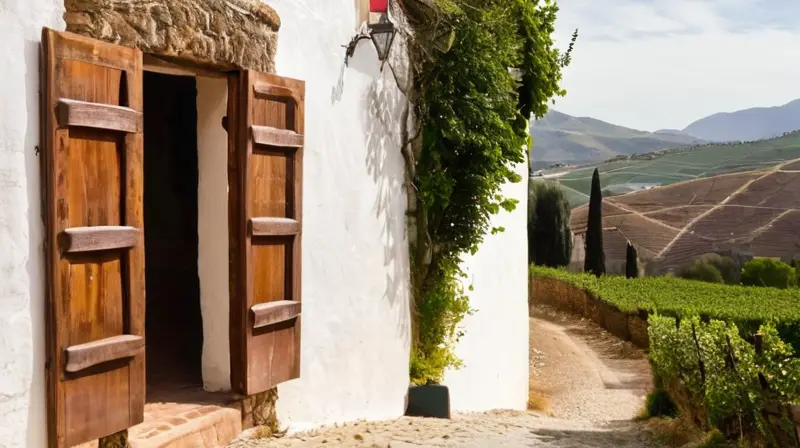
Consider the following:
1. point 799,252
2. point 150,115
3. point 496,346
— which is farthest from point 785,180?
point 150,115

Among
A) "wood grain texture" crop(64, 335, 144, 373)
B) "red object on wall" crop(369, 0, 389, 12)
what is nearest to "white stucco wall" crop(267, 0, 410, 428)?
"red object on wall" crop(369, 0, 389, 12)

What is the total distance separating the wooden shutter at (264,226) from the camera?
5.25 meters

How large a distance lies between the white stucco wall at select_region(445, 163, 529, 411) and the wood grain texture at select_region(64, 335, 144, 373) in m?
4.95

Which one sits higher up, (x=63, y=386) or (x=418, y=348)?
(x=63, y=386)

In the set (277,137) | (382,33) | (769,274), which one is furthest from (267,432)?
(769,274)

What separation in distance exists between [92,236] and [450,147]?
4672mm

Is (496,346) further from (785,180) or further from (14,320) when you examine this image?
(785,180)

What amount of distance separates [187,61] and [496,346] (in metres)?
6.38

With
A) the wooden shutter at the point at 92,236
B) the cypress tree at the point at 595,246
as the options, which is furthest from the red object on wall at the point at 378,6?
the cypress tree at the point at 595,246

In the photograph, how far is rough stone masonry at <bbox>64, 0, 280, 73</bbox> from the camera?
4.19 metres

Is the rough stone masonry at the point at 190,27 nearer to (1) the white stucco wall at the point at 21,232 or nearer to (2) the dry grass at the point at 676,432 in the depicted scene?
(1) the white stucco wall at the point at 21,232

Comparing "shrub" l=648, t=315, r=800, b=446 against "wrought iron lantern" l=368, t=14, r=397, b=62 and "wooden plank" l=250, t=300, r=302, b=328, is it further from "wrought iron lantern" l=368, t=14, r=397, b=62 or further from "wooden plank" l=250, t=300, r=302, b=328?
"wrought iron lantern" l=368, t=14, r=397, b=62

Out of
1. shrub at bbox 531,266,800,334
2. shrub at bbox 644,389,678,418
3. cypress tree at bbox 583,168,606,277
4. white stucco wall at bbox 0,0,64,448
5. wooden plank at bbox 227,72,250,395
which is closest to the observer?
white stucco wall at bbox 0,0,64,448

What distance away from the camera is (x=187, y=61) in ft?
16.3
